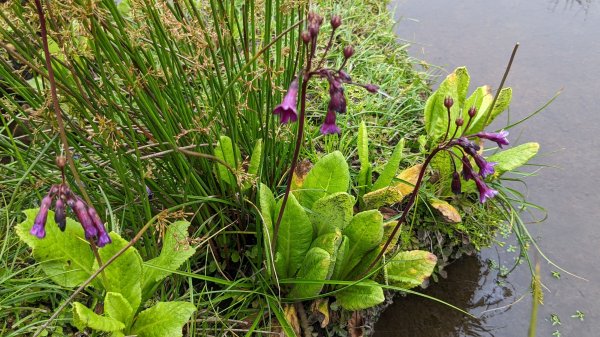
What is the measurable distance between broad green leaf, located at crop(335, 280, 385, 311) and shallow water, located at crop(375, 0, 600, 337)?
0.37 m

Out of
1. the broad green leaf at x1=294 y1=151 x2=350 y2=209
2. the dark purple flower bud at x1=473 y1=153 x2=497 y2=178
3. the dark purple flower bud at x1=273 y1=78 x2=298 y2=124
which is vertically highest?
the dark purple flower bud at x1=273 y1=78 x2=298 y2=124

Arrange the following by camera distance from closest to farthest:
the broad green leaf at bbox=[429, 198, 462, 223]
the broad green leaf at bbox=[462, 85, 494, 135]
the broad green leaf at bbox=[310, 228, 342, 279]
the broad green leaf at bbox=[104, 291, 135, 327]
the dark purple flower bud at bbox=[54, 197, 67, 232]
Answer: the dark purple flower bud at bbox=[54, 197, 67, 232]
the broad green leaf at bbox=[104, 291, 135, 327]
the broad green leaf at bbox=[310, 228, 342, 279]
the broad green leaf at bbox=[429, 198, 462, 223]
the broad green leaf at bbox=[462, 85, 494, 135]

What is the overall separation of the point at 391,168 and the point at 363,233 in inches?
13.4

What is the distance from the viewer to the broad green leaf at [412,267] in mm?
1924

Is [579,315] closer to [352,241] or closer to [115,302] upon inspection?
[352,241]

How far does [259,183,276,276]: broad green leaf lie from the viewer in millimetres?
1762

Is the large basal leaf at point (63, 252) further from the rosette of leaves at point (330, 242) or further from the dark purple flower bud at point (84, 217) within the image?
the rosette of leaves at point (330, 242)

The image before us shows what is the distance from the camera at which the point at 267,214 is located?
1788mm

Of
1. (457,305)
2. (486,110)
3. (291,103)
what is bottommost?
(457,305)

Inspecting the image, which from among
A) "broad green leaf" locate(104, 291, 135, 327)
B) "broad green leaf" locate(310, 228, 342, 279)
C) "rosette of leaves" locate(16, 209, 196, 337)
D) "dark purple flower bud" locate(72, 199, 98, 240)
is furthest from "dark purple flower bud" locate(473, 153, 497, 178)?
"broad green leaf" locate(104, 291, 135, 327)

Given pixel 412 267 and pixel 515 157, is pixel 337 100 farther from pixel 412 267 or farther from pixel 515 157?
pixel 515 157

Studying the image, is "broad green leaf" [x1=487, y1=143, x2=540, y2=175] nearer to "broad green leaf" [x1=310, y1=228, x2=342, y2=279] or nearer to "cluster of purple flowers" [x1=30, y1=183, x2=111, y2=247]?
"broad green leaf" [x1=310, y1=228, x2=342, y2=279]

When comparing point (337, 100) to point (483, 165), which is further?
point (483, 165)

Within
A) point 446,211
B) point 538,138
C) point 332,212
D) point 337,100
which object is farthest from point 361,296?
point 538,138
